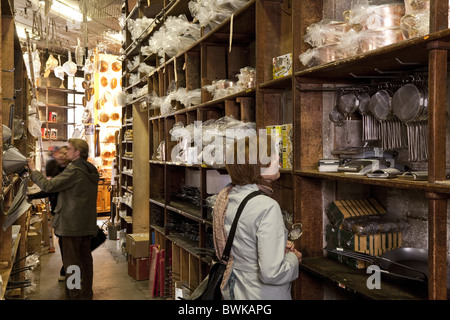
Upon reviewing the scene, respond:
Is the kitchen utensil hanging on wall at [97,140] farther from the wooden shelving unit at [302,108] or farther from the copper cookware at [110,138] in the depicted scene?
the wooden shelving unit at [302,108]

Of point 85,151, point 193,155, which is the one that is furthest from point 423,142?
point 85,151

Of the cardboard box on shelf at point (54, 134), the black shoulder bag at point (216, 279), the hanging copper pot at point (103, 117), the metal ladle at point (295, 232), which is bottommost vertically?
the black shoulder bag at point (216, 279)

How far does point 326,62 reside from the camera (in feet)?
6.06

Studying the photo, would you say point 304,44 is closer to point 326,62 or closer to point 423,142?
point 326,62

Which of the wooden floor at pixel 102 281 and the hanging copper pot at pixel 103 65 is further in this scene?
the hanging copper pot at pixel 103 65

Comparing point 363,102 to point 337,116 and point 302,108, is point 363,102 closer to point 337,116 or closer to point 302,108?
point 337,116

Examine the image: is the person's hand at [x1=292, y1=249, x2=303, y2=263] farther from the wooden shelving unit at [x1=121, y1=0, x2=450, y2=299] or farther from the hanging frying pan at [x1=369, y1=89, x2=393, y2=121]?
the hanging frying pan at [x1=369, y1=89, x2=393, y2=121]

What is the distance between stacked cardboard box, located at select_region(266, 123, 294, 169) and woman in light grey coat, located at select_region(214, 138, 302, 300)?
202mm

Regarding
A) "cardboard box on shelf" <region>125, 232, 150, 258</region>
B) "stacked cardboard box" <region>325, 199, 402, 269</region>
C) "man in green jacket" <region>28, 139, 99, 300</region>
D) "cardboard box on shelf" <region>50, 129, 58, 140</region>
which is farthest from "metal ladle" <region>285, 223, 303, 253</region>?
"cardboard box on shelf" <region>50, 129, 58, 140</region>

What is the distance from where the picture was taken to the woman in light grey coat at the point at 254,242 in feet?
5.65

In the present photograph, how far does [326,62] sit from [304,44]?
227 mm

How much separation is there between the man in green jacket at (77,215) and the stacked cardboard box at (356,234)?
2.67 m

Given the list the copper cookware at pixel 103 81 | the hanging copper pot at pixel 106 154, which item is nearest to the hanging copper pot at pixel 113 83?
the copper cookware at pixel 103 81

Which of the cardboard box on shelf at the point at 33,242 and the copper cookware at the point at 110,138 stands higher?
the copper cookware at the point at 110,138
